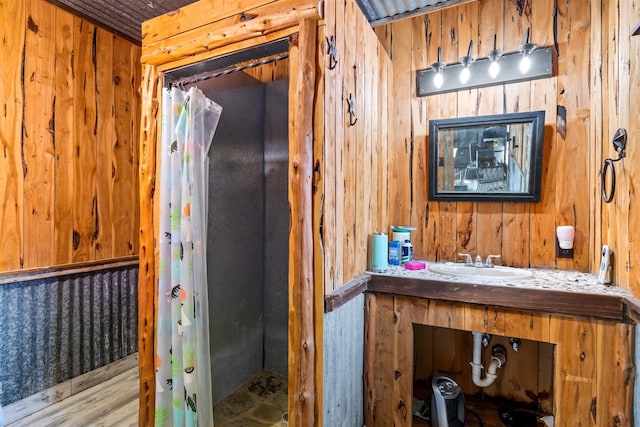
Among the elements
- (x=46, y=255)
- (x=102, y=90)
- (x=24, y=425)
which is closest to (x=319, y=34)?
(x=102, y=90)

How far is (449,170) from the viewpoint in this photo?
2.22m

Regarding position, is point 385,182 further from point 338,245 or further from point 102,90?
point 102,90

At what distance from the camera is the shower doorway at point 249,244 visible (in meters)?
2.15

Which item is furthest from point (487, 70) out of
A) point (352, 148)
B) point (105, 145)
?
point (105, 145)

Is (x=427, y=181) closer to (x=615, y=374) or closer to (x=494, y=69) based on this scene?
(x=494, y=69)

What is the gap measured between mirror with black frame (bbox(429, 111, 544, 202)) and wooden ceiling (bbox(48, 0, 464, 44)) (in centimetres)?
79

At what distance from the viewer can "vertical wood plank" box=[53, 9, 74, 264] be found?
2236mm

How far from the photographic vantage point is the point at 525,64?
6.58 ft

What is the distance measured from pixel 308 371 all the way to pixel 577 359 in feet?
4.00

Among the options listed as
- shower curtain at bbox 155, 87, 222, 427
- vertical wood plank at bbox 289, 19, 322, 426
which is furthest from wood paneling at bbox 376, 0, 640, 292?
shower curtain at bbox 155, 87, 222, 427

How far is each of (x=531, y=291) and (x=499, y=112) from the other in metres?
1.18

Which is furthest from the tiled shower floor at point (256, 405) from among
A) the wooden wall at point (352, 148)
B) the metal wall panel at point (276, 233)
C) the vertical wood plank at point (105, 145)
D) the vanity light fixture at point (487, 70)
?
the vanity light fixture at point (487, 70)

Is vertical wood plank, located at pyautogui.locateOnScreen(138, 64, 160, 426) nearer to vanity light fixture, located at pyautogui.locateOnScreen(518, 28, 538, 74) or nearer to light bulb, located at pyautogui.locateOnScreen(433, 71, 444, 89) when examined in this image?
light bulb, located at pyautogui.locateOnScreen(433, 71, 444, 89)

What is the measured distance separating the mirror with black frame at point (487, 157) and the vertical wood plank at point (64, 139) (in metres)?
2.57
